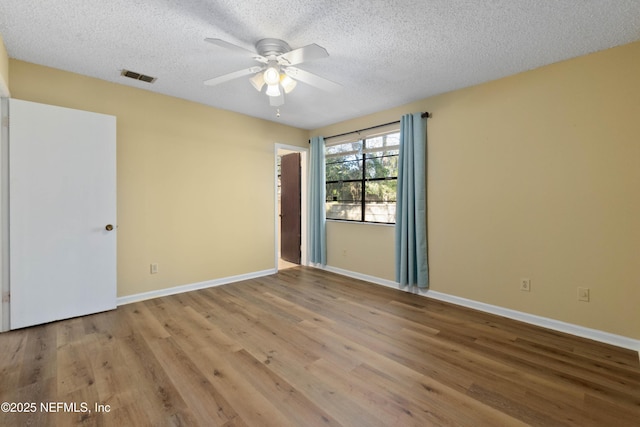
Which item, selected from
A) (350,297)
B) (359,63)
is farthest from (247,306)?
(359,63)

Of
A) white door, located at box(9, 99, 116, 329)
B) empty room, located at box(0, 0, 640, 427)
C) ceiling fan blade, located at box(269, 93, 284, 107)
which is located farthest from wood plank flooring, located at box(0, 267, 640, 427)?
ceiling fan blade, located at box(269, 93, 284, 107)

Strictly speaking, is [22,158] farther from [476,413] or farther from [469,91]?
[469,91]

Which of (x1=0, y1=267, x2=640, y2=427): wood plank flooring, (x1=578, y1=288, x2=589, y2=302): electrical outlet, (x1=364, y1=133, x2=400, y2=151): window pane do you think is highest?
(x1=364, y1=133, x2=400, y2=151): window pane

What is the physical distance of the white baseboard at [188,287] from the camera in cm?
331

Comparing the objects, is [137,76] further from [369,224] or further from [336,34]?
[369,224]

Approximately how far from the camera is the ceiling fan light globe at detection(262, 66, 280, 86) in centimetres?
236

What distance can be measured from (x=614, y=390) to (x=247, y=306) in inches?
121

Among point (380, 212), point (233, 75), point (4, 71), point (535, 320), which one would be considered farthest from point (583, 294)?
point (4, 71)

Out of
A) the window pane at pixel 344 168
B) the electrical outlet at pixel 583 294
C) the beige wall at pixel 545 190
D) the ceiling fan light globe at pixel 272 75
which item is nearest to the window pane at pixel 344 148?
the window pane at pixel 344 168

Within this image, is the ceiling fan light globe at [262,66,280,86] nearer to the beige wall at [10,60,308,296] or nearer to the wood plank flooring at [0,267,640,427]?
the beige wall at [10,60,308,296]

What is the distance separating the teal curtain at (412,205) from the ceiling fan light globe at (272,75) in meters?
2.00

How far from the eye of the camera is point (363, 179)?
4.48 m

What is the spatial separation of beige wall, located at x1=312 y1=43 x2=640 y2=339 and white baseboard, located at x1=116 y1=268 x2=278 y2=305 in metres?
2.62

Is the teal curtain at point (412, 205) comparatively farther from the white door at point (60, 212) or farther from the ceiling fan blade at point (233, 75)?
the white door at point (60, 212)
